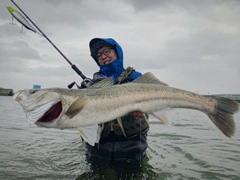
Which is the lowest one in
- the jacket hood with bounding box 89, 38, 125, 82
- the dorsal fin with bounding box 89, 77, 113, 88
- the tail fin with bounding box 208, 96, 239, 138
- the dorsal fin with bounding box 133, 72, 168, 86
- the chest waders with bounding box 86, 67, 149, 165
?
the chest waders with bounding box 86, 67, 149, 165

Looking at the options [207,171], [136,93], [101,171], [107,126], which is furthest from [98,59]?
[207,171]

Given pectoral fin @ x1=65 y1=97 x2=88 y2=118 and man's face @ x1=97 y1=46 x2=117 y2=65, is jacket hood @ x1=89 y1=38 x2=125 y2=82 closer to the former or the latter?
man's face @ x1=97 y1=46 x2=117 y2=65

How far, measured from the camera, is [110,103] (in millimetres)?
4023

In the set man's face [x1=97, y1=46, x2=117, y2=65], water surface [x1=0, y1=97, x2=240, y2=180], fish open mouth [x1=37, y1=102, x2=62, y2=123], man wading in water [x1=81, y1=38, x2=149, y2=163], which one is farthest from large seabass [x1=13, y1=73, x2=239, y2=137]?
man's face [x1=97, y1=46, x2=117, y2=65]

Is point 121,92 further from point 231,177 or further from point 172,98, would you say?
point 231,177

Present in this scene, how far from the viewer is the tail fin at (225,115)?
4.02 m

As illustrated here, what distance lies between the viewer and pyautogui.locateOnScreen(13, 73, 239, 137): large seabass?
371 cm

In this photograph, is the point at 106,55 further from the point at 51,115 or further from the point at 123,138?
the point at 51,115

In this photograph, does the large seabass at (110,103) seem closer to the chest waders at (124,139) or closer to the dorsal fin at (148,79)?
A: the dorsal fin at (148,79)

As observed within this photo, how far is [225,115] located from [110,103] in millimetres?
2089

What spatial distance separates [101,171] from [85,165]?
0.72 meters

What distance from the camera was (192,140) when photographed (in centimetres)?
946

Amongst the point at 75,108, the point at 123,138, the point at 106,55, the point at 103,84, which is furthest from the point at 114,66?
the point at 75,108

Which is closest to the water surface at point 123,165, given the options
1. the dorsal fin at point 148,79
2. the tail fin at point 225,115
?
the dorsal fin at point 148,79
